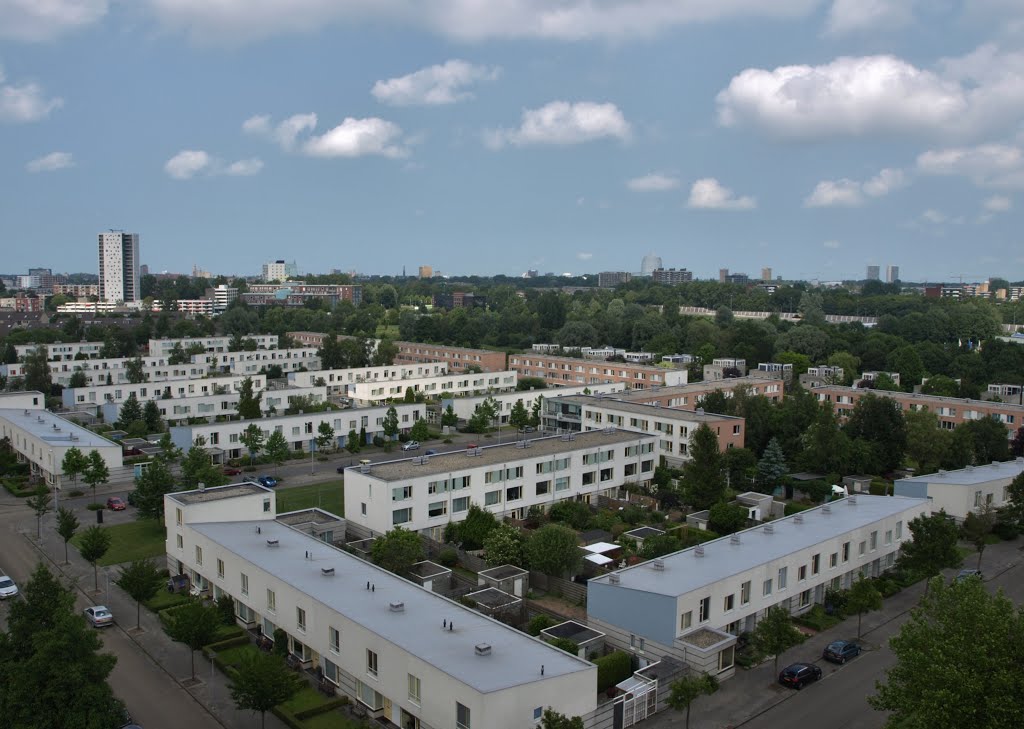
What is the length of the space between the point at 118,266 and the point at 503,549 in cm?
12666

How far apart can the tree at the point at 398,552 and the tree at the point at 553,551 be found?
2778 mm

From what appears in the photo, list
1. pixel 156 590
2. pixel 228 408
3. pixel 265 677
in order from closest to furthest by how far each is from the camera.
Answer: pixel 265 677 < pixel 156 590 < pixel 228 408

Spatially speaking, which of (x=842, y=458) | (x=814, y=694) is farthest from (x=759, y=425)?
(x=814, y=694)

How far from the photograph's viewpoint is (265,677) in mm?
12344

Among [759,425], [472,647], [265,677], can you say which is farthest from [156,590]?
[759,425]

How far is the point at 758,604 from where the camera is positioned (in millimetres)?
17172

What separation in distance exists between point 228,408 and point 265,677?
32.1 meters

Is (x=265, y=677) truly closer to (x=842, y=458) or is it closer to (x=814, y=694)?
(x=814, y=694)

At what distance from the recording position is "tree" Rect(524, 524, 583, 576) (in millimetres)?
19234

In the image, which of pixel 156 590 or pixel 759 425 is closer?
pixel 156 590

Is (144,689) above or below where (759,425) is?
below

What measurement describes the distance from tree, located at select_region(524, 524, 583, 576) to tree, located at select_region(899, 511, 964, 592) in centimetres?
800

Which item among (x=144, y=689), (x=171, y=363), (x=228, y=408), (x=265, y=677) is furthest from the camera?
(x=171, y=363)

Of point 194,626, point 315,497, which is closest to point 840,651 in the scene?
point 194,626
